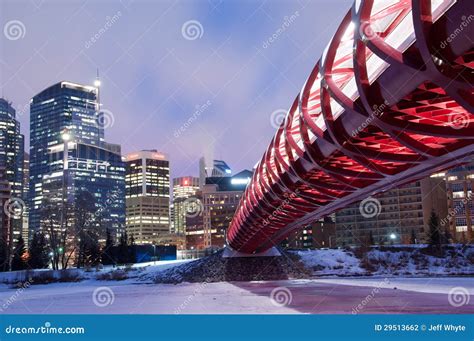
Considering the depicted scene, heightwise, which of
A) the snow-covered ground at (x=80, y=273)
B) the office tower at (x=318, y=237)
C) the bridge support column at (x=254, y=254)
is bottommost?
the snow-covered ground at (x=80, y=273)

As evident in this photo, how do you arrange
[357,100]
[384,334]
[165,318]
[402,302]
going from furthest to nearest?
1. [402,302]
2. [165,318]
3. [384,334]
4. [357,100]

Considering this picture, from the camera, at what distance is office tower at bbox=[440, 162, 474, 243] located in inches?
5522

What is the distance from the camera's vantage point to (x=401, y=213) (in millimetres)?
170250

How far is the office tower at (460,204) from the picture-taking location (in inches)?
5522

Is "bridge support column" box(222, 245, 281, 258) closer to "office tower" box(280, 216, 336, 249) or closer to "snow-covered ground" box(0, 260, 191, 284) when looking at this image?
"snow-covered ground" box(0, 260, 191, 284)

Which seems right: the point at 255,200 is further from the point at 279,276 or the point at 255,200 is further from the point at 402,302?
the point at 279,276

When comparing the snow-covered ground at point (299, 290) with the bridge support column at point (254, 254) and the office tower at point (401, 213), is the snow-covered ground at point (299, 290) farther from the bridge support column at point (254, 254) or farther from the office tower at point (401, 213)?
the office tower at point (401, 213)

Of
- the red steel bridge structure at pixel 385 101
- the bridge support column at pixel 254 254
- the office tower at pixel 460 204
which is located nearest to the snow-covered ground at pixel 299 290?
the bridge support column at pixel 254 254

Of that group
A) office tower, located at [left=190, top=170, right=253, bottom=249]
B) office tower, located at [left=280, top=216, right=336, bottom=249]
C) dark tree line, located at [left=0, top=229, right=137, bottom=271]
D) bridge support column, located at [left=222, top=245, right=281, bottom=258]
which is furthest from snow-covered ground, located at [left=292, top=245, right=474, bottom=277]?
office tower, located at [left=280, top=216, right=336, bottom=249]

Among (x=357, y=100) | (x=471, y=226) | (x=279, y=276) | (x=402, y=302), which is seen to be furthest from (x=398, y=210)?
(x=357, y=100)

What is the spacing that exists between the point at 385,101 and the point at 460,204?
146831mm

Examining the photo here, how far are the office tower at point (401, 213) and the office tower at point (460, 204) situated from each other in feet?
40.8

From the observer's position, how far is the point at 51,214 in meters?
84.2

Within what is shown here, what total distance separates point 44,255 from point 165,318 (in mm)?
68551
